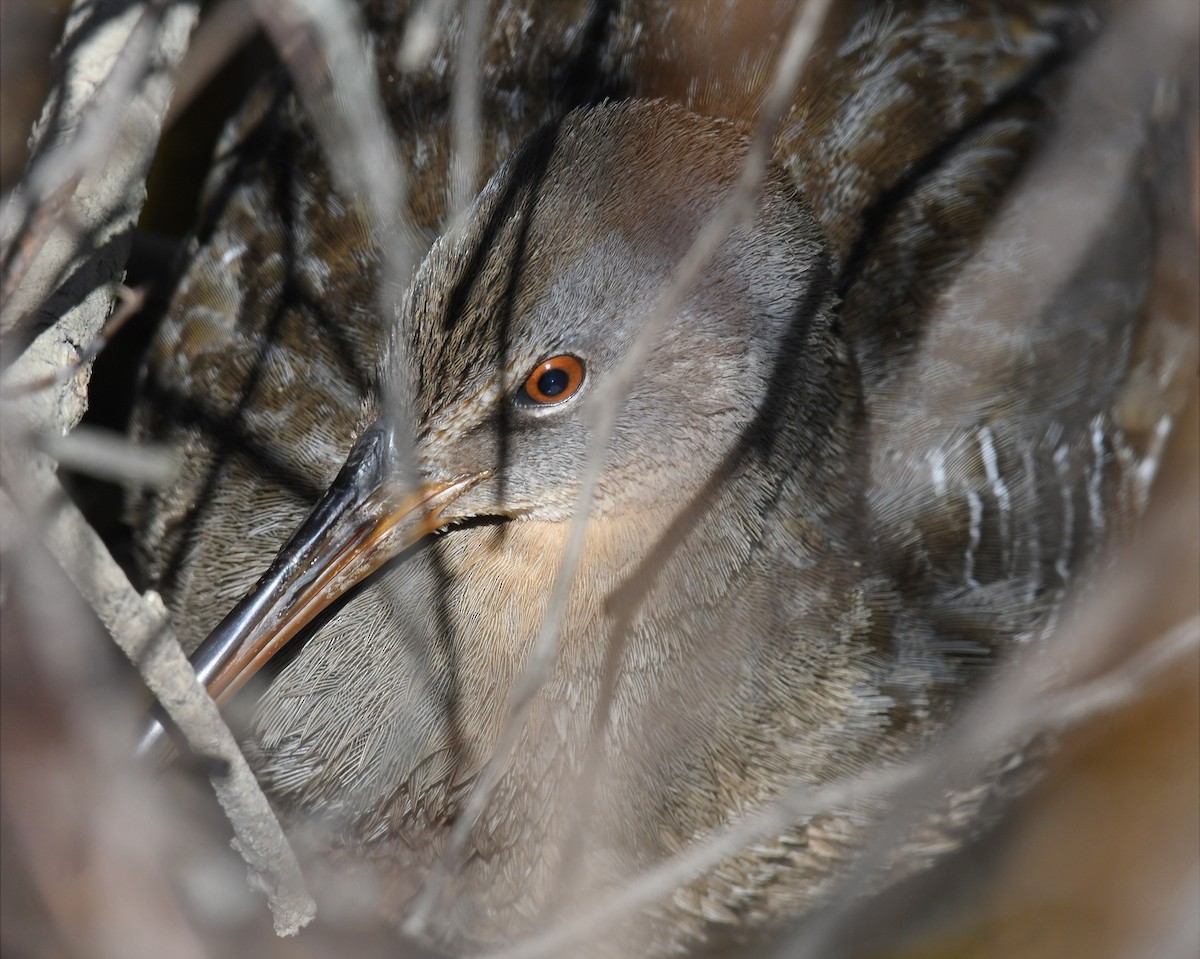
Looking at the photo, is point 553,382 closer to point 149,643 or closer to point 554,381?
point 554,381

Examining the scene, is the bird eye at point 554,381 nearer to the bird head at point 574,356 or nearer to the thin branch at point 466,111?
the bird head at point 574,356

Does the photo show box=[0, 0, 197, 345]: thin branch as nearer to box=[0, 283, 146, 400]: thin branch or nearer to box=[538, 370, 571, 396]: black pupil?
box=[0, 283, 146, 400]: thin branch

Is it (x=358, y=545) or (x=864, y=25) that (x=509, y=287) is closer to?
(x=358, y=545)

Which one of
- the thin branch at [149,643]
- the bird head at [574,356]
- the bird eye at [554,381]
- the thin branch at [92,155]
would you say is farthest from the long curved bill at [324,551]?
the thin branch at [92,155]

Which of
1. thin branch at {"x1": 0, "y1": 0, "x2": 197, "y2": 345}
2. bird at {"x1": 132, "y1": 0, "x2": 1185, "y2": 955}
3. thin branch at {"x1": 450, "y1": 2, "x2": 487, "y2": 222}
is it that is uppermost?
thin branch at {"x1": 0, "y1": 0, "x2": 197, "y2": 345}

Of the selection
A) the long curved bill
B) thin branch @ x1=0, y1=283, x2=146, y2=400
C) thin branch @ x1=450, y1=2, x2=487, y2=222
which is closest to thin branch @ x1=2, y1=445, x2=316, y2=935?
thin branch @ x1=0, y1=283, x2=146, y2=400

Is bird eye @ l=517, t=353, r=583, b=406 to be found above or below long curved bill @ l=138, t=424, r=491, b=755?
above

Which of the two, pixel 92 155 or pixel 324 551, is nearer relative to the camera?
pixel 92 155

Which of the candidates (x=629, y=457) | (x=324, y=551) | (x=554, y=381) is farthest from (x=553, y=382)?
(x=324, y=551)

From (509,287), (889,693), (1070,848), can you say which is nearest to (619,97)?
(509,287)
